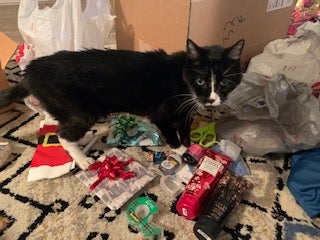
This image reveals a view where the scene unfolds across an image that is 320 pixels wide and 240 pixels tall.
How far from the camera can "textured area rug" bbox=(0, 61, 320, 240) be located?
923 mm

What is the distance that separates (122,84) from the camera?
1.04 meters

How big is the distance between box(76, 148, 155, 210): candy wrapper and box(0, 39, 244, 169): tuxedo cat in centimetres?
7

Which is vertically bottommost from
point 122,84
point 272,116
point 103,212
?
point 103,212

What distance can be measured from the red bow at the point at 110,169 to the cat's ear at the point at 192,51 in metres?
0.46

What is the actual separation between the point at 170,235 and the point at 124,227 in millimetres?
149

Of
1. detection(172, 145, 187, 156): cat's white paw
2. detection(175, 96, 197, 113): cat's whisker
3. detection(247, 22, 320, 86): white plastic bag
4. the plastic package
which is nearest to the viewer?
the plastic package

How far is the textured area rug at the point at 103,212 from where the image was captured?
3.03ft

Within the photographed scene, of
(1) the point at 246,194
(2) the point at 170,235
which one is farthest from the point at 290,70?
(2) the point at 170,235

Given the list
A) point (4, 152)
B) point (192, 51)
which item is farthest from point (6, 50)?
point (192, 51)

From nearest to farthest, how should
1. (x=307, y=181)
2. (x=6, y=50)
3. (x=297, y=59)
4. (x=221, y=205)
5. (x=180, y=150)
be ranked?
1. (x=221, y=205)
2. (x=307, y=181)
3. (x=180, y=150)
4. (x=297, y=59)
5. (x=6, y=50)

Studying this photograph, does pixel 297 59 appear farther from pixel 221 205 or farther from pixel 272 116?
pixel 221 205

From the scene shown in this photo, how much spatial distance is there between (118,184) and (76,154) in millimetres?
216

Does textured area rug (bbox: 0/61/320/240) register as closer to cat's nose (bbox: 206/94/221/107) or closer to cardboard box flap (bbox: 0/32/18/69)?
cat's nose (bbox: 206/94/221/107)

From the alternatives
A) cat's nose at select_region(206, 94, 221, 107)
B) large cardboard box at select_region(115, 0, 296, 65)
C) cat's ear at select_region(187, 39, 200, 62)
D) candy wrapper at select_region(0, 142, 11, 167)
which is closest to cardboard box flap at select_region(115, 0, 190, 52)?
large cardboard box at select_region(115, 0, 296, 65)
